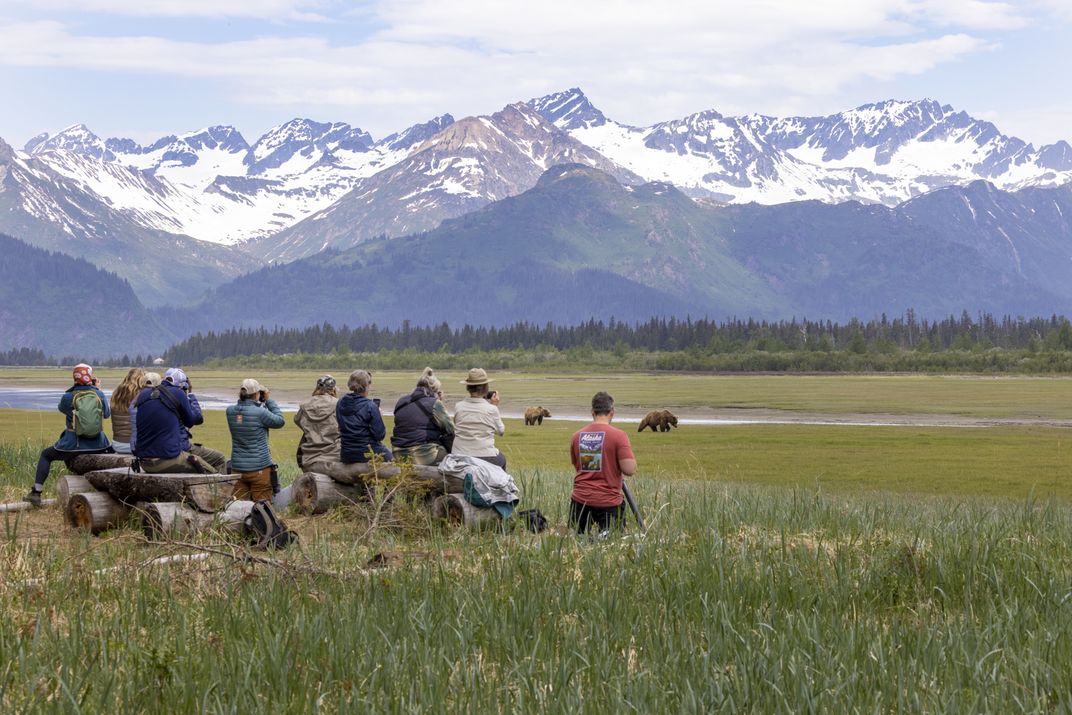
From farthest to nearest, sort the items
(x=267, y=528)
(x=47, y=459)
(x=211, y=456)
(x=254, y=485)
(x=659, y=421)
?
(x=659, y=421), (x=211, y=456), (x=254, y=485), (x=47, y=459), (x=267, y=528)

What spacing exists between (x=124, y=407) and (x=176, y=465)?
3.01m

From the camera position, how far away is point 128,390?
744 inches

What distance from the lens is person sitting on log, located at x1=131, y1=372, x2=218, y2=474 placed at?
16656mm

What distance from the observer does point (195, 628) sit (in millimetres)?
8602

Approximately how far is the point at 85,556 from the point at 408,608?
4.25 m

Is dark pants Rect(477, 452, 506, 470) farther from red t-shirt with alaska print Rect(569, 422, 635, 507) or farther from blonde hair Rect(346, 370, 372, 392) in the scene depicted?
red t-shirt with alaska print Rect(569, 422, 635, 507)

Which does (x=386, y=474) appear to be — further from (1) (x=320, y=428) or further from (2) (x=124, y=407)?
(2) (x=124, y=407)

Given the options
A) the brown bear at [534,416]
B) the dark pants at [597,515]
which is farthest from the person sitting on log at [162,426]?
the brown bear at [534,416]

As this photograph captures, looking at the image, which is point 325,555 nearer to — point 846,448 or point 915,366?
point 846,448

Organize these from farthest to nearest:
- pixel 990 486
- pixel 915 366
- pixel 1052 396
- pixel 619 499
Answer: pixel 915 366 → pixel 1052 396 → pixel 990 486 → pixel 619 499

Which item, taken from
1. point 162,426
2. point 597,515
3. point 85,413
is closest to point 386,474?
point 162,426

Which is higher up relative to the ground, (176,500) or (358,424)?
(358,424)

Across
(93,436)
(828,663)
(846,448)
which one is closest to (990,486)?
(846,448)

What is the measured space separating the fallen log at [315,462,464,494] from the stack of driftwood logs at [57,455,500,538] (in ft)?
0.05
